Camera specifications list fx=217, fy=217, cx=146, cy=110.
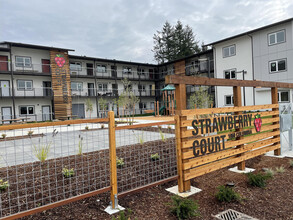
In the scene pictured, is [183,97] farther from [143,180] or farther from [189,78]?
[143,180]

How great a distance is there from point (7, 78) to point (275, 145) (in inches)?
1016

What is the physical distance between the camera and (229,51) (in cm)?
2459

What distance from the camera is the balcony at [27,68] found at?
2291 centimetres

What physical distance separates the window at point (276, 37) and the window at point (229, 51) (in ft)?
12.5

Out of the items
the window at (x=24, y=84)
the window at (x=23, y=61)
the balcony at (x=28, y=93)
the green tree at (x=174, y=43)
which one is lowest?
the balcony at (x=28, y=93)

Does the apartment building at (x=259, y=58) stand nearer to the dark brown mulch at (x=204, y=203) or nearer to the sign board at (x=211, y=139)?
the sign board at (x=211, y=139)

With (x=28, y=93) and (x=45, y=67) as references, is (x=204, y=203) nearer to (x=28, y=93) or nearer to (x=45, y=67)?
(x=28, y=93)

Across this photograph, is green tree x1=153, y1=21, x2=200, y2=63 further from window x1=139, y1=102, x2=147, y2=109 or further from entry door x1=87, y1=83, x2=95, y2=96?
entry door x1=87, y1=83, x2=95, y2=96

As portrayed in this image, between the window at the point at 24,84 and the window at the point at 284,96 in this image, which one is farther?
the window at the point at 24,84

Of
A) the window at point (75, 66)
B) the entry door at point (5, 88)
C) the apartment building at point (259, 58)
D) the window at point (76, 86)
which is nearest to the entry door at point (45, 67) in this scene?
the window at point (75, 66)

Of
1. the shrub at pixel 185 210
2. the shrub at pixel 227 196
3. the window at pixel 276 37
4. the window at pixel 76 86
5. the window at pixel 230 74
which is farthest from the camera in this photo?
the window at pixel 76 86

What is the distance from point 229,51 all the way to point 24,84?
23395 mm

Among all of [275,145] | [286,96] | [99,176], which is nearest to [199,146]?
[99,176]

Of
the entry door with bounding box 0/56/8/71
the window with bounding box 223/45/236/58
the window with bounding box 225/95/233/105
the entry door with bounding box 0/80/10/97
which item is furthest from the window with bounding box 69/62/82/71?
the window with bounding box 225/95/233/105
